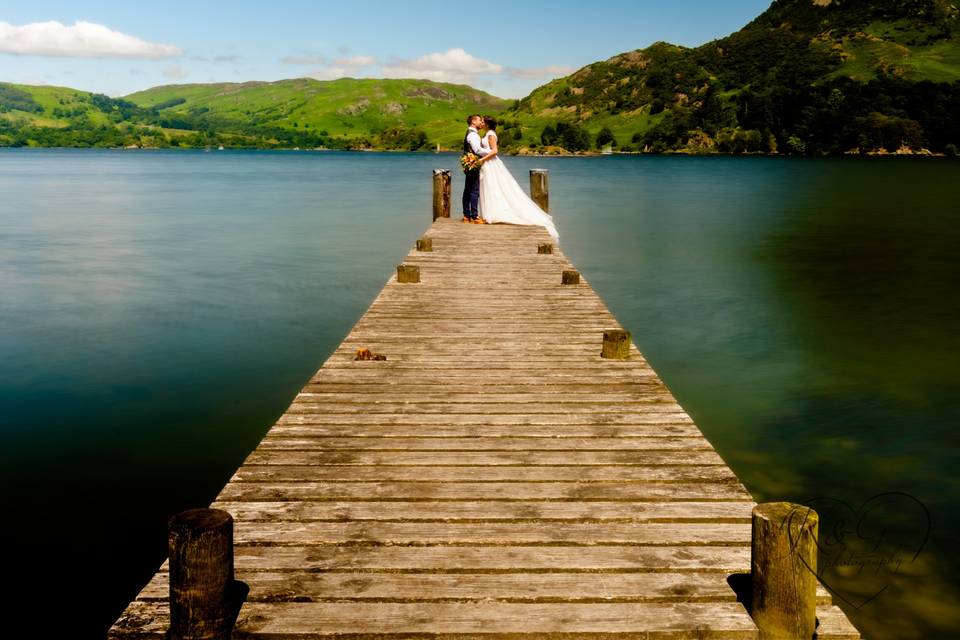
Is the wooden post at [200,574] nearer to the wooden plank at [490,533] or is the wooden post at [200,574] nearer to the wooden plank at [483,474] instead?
the wooden plank at [490,533]

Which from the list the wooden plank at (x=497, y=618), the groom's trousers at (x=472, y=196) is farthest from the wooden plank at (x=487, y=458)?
the groom's trousers at (x=472, y=196)

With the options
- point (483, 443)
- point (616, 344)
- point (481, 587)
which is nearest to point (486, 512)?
point (481, 587)

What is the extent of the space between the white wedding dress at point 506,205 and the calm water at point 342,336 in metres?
3.42

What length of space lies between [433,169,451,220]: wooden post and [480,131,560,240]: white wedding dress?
2662 mm

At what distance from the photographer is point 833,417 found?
11.3 m

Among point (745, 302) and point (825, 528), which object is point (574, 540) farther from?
→ point (745, 302)

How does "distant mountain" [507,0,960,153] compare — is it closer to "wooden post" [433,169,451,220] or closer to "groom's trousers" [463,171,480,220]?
"wooden post" [433,169,451,220]

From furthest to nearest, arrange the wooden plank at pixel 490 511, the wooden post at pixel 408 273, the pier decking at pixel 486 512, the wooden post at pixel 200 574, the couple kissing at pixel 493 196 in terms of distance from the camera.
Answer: the couple kissing at pixel 493 196 < the wooden post at pixel 408 273 < the wooden plank at pixel 490 511 < the pier decking at pixel 486 512 < the wooden post at pixel 200 574

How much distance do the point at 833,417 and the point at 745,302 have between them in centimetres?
943

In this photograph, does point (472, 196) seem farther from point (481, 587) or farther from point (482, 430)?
point (481, 587)

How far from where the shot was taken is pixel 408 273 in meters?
11.7

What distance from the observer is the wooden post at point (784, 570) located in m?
3.28

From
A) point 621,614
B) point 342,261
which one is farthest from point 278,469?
point 342,261
